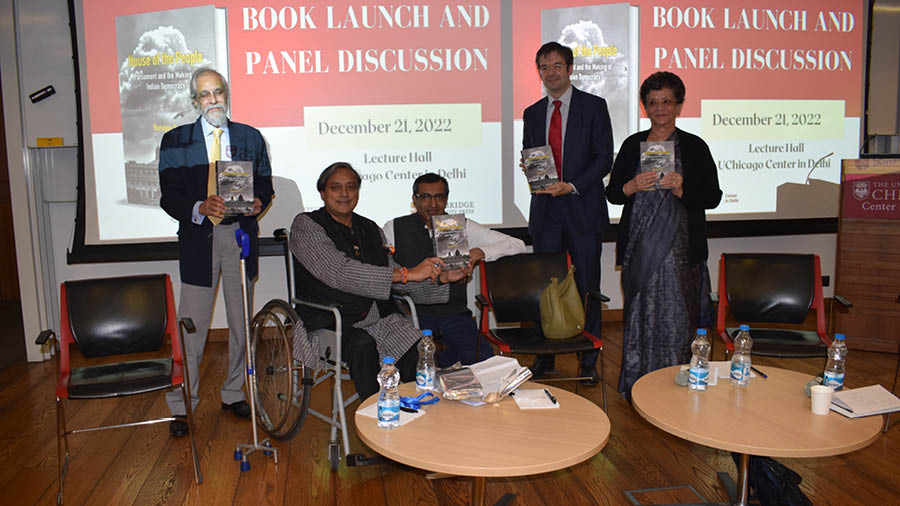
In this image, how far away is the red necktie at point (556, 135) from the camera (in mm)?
4117

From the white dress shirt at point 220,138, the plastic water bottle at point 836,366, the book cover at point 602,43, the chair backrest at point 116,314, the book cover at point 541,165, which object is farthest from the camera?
the book cover at point 602,43

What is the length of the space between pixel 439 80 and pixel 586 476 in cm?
313

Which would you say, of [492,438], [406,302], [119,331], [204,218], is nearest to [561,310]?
[406,302]

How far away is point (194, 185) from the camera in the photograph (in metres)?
3.54

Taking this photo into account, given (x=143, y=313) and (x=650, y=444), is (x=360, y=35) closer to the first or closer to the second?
(x=143, y=313)

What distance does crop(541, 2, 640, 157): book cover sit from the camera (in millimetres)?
5047

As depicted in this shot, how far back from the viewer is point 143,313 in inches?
125

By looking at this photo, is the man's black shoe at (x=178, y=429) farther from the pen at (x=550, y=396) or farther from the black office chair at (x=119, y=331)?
the pen at (x=550, y=396)

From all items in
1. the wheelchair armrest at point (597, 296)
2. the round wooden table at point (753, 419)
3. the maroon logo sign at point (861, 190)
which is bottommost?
the round wooden table at point (753, 419)

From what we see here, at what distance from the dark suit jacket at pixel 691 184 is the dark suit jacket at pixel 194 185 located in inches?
75.2

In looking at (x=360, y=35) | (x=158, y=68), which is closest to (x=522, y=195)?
(x=360, y=35)

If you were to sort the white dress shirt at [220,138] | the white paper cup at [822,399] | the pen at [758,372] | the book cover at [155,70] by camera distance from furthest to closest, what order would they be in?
1. the book cover at [155,70]
2. the white dress shirt at [220,138]
3. the pen at [758,372]
4. the white paper cup at [822,399]

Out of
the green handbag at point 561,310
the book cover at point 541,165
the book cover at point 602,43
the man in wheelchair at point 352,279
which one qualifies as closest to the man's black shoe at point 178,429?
the man in wheelchair at point 352,279

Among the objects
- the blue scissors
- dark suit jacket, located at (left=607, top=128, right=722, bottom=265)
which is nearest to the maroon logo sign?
dark suit jacket, located at (left=607, top=128, right=722, bottom=265)
